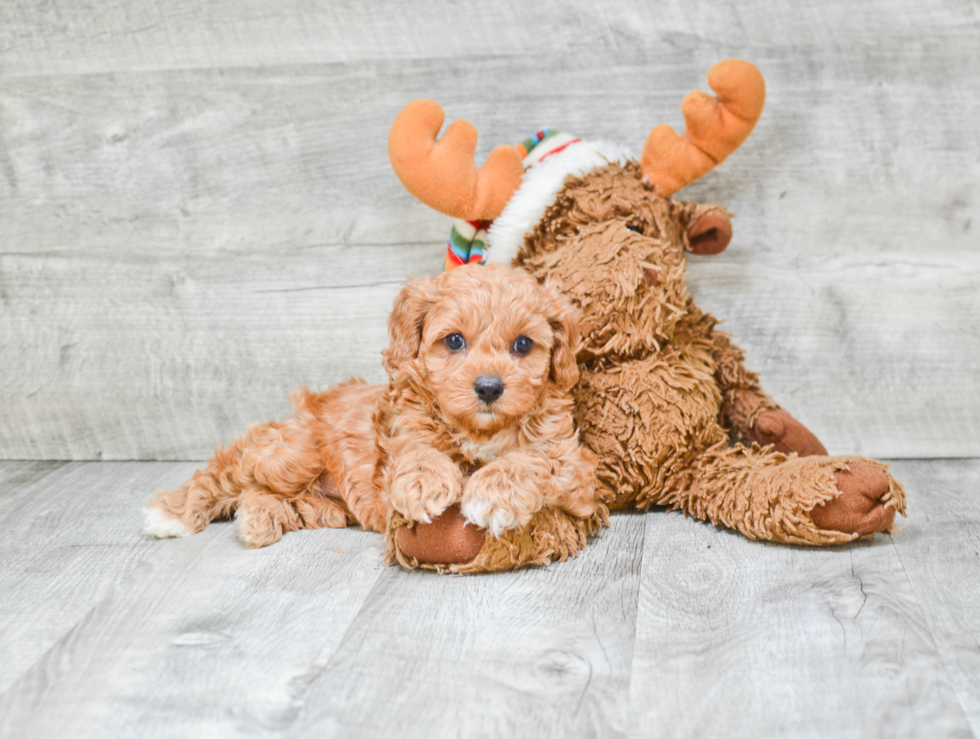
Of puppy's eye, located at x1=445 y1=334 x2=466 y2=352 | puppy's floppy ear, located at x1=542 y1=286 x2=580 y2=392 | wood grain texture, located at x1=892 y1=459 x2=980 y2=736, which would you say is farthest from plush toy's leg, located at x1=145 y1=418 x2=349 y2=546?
wood grain texture, located at x1=892 y1=459 x2=980 y2=736

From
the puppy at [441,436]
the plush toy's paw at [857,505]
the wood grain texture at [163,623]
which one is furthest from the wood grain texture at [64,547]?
the plush toy's paw at [857,505]

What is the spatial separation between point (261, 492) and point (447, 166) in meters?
0.80

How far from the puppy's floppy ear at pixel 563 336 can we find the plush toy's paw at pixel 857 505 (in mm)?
511

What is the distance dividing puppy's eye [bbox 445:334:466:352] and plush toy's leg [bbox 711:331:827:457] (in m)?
0.68

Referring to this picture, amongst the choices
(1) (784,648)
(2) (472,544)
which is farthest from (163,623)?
(1) (784,648)

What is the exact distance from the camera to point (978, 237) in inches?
83.1

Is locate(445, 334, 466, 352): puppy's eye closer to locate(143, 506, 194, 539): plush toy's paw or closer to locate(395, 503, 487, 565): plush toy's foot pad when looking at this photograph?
locate(395, 503, 487, 565): plush toy's foot pad

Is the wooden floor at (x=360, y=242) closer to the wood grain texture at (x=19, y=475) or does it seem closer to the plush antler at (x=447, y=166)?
the wood grain texture at (x=19, y=475)

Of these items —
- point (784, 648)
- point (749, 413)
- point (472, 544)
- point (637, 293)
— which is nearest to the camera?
point (784, 648)

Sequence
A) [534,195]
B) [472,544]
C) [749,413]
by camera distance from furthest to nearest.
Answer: [749,413], [534,195], [472,544]

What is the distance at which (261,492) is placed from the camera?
183 cm

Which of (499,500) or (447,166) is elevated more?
(447,166)

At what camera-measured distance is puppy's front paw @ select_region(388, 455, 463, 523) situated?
4.77 ft

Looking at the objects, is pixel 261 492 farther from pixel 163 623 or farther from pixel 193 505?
pixel 163 623
